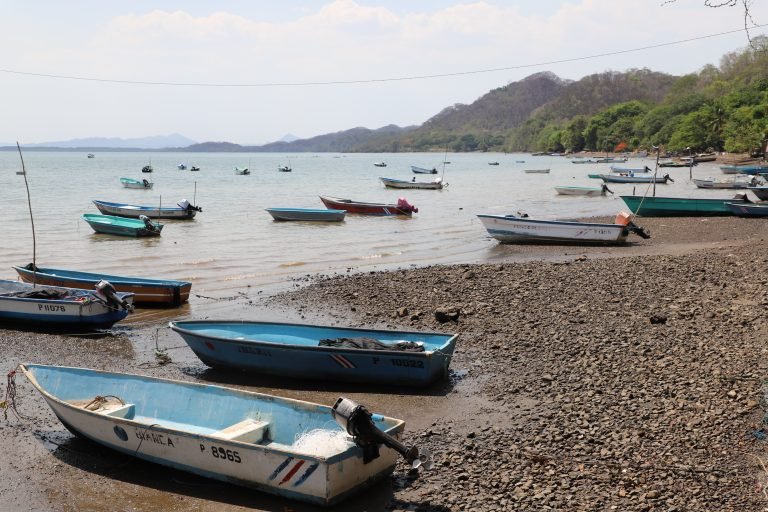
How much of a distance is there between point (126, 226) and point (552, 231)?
17531mm

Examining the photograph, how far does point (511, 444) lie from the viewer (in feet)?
27.3

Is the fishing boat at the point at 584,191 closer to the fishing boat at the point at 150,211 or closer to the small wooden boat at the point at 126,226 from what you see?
the fishing boat at the point at 150,211

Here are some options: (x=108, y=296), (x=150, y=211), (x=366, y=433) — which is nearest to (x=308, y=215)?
(x=150, y=211)

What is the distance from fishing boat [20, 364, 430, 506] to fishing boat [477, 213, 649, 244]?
61.2 ft

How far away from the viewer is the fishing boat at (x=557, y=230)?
25.0m

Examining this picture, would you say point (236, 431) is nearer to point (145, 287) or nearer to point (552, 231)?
point (145, 287)

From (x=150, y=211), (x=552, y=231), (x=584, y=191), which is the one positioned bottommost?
(x=552, y=231)

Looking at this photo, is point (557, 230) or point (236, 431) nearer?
point (236, 431)

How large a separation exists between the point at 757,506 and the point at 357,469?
3856 millimetres

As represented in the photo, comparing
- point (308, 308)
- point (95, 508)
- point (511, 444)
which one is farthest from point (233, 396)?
point (308, 308)

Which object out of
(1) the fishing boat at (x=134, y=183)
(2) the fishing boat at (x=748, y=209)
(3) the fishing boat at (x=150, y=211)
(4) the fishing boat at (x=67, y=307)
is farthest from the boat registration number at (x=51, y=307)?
(1) the fishing boat at (x=134, y=183)

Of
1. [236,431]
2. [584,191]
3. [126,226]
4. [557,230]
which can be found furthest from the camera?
[584,191]

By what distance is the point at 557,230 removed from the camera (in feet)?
84.5

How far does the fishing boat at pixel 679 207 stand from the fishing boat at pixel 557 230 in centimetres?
732
